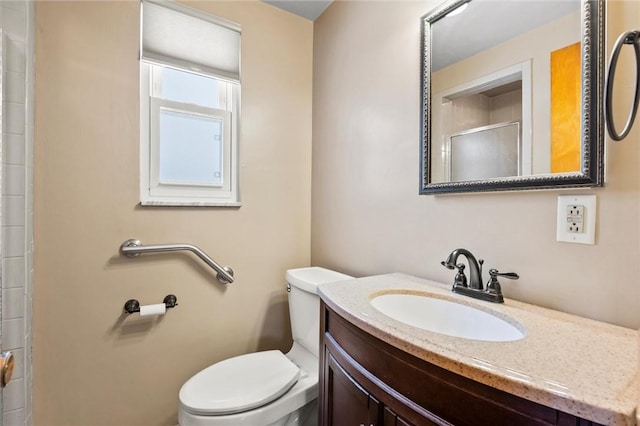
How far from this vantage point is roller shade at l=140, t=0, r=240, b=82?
144 centimetres

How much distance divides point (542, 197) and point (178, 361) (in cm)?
174

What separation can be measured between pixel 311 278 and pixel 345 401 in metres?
0.66

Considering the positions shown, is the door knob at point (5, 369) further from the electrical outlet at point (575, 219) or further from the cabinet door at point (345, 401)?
the electrical outlet at point (575, 219)

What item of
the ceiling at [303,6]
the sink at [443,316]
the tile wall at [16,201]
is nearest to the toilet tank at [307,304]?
the sink at [443,316]

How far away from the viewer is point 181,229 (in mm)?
1511

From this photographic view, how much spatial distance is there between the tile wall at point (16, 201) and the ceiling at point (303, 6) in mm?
1184

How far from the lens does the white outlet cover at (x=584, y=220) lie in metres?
0.75

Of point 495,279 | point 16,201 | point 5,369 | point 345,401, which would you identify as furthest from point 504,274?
point 16,201

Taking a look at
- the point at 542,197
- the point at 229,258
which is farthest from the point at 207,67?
the point at 542,197

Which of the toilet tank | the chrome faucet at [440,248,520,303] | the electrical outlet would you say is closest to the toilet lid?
the toilet tank

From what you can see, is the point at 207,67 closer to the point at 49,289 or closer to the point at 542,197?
the point at 49,289

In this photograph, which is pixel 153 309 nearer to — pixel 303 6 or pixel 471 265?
pixel 471 265

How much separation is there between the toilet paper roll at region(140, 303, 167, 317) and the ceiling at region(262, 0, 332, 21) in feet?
5.90

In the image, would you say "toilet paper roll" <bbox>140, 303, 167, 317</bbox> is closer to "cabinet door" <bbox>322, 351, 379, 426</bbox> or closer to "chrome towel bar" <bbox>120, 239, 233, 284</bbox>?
"chrome towel bar" <bbox>120, 239, 233, 284</bbox>
